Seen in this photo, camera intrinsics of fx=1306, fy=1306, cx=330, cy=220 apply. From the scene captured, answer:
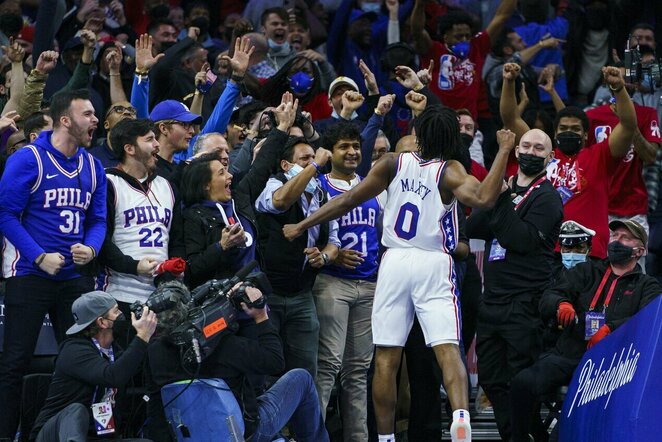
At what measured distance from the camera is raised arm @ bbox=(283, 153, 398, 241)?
8008 millimetres

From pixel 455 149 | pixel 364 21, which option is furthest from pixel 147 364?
pixel 364 21

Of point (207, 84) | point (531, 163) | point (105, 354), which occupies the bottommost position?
point (105, 354)

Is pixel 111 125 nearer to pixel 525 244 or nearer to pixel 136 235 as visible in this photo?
pixel 136 235

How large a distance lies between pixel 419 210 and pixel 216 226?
1.33 meters

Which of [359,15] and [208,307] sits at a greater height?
[359,15]

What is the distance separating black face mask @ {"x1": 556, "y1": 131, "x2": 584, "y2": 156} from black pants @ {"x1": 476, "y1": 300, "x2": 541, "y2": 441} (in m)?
1.87

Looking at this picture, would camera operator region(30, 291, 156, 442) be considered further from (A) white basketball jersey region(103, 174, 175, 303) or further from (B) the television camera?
(A) white basketball jersey region(103, 174, 175, 303)

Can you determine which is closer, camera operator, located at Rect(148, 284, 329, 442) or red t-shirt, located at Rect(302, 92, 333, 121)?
camera operator, located at Rect(148, 284, 329, 442)

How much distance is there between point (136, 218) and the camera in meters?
8.20

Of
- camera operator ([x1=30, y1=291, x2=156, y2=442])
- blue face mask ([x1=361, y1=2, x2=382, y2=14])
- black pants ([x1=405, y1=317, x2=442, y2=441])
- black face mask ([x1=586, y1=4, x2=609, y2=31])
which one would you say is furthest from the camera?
black face mask ([x1=586, y1=4, x2=609, y2=31])

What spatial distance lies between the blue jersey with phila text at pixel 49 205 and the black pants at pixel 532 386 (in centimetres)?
279

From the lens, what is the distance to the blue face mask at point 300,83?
10.8m

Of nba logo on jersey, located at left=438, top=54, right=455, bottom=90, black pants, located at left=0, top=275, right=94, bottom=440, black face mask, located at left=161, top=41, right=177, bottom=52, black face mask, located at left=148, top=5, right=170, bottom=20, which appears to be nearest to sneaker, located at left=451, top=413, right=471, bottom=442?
black pants, located at left=0, top=275, right=94, bottom=440

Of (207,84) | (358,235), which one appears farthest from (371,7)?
(358,235)
